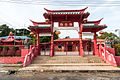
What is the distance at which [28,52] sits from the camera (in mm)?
8641

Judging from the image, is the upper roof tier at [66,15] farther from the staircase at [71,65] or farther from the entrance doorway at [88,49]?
the staircase at [71,65]

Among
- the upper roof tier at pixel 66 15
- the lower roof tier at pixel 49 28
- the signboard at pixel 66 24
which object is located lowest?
the lower roof tier at pixel 49 28

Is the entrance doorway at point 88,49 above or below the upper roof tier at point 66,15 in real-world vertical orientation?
below

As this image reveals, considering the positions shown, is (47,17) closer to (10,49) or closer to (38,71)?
(10,49)

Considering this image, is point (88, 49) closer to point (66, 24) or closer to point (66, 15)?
point (66, 24)

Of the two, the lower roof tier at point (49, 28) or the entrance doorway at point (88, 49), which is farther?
the entrance doorway at point (88, 49)

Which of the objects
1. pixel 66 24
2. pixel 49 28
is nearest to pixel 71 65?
pixel 49 28

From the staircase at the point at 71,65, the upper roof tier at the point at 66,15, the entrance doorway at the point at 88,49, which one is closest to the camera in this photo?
the staircase at the point at 71,65

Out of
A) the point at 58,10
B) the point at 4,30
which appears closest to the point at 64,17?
the point at 58,10

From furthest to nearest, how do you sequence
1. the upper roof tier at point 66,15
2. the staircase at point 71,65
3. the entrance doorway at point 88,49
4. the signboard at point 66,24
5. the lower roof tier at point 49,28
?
the entrance doorway at point 88,49, the signboard at point 66,24, the upper roof tier at point 66,15, the lower roof tier at point 49,28, the staircase at point 71,65

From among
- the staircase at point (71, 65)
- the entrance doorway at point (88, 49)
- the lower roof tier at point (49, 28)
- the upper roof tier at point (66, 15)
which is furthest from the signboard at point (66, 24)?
the staircase at point (71, 65)

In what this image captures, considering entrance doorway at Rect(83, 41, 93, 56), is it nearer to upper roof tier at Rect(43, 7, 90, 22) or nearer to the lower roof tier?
the lower roof tier

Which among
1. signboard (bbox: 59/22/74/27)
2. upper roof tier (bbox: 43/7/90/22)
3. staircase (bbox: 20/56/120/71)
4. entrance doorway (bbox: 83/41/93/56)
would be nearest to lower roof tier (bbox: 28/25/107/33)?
upper roof tier (bbox: 43/7/90/22)

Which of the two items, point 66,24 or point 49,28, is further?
point 66,24
